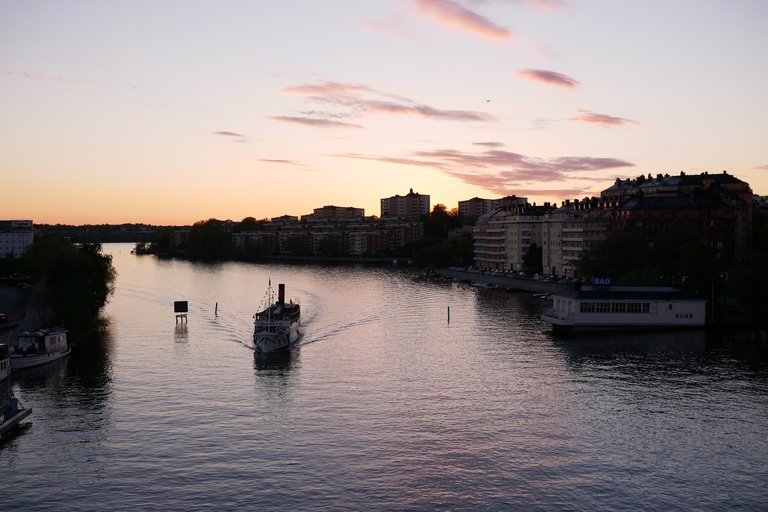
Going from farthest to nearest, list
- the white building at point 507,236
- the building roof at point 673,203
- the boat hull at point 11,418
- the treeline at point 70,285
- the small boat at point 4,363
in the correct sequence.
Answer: the white building at point 507,236, the building roof at point 673,203, the treeline at point 70,285, the small boat at point 4,363, the boat hull at point 11,418

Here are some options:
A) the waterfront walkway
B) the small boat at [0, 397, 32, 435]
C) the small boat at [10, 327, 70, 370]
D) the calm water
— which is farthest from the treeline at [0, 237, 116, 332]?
the waterfront walkway

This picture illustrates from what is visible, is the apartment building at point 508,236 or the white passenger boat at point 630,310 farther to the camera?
the apartment building at point 508,236

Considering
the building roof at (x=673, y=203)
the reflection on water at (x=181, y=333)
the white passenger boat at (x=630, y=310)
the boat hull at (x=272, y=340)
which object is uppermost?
the building roof at (x=673, y=203)

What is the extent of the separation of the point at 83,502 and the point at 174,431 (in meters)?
7.74

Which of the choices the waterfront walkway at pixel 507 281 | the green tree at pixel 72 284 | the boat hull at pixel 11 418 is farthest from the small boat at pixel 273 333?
the waterfront walkway at pixel 507 281

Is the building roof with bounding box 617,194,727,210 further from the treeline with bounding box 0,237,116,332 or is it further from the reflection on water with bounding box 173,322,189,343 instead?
the treeline with bounding box 0,237,116,332

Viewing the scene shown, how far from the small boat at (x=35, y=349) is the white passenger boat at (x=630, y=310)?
4072 cm

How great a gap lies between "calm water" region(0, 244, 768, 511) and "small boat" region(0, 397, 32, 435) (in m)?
1.03

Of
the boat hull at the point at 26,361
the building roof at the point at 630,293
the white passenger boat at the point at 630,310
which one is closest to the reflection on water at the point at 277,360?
the boat hull at the point at 26,361

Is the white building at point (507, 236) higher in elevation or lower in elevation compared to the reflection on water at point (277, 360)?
higher

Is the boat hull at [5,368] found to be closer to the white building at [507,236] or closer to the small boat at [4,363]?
the small boat at [4,363]

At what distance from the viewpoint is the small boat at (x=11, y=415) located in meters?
33.8

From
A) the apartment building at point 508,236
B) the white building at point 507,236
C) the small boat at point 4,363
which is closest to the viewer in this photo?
the small boat at point 4,363

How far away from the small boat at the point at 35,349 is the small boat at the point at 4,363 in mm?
3539
